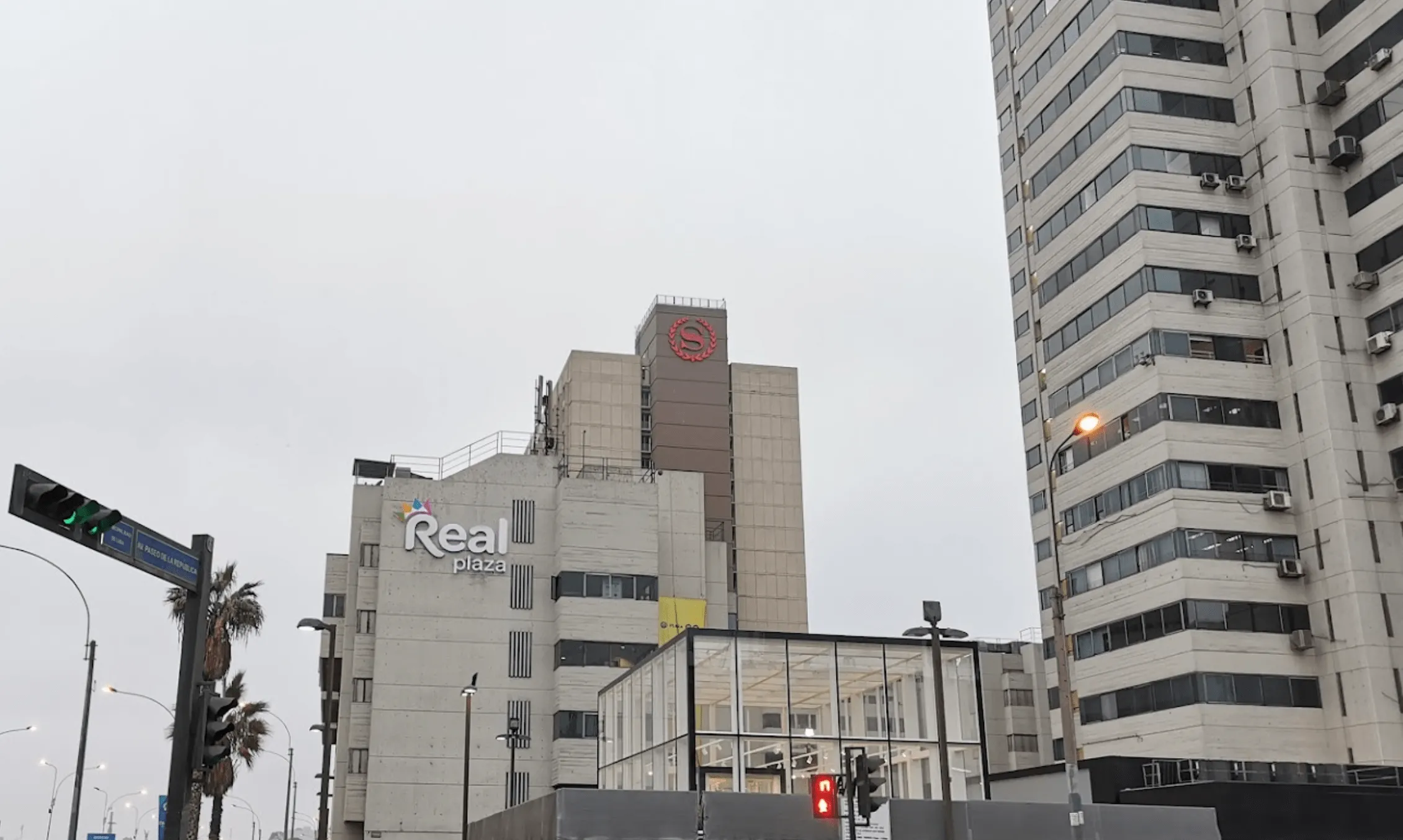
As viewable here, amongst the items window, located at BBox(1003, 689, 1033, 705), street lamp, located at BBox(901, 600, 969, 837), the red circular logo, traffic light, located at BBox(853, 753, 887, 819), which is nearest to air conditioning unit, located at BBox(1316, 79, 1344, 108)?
street lamp, located at BBox(901, 600, 969, 837)

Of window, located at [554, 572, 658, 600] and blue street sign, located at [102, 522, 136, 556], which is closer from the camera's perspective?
blue street sign, located at [102, 522, 136, 556]

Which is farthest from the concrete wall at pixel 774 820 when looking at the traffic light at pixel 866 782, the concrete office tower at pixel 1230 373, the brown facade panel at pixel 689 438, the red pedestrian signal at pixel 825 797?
the brown facade panel at pixel 689 438

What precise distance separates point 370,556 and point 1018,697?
47336mm

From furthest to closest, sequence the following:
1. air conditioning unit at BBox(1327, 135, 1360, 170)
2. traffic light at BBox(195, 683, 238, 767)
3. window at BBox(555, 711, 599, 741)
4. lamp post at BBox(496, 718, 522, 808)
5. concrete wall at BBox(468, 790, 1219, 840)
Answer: window at BBox(555, 711, 599, 741) < air conditioning unit at BBox(1327, 135, 1360, 170) < lamp post at BBox(496, 718, 522, 808) < concrete wall at BBox(468, 790, 1219, 840) < traffic light at BBox(195, 683, 238, 767)

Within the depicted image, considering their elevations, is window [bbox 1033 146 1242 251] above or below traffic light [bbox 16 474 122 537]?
above

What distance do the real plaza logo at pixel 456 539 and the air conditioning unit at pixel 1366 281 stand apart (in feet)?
146

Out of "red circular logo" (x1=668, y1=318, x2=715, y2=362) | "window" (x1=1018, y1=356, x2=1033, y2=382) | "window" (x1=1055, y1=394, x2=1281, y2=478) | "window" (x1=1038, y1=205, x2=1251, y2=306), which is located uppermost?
"red circular logo" (x1=668, y1=318, x2=715, y2=362)

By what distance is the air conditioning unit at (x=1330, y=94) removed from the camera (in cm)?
6156

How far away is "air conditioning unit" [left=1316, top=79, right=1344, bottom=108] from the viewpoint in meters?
61.6

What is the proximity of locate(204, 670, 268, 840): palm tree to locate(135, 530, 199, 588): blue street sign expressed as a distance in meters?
43.2

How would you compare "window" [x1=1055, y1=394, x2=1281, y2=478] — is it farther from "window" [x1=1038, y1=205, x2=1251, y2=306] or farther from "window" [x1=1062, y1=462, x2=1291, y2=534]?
"window" [x1=1038, y1=205, x2=1251, y2=306]

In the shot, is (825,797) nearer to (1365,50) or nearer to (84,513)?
(84,513)

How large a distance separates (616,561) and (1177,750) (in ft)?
101

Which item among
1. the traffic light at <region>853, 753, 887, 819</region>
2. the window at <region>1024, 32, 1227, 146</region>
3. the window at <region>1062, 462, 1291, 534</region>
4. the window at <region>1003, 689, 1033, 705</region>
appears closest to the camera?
the traffic light at <region>853, 753, 887, 819</region>
